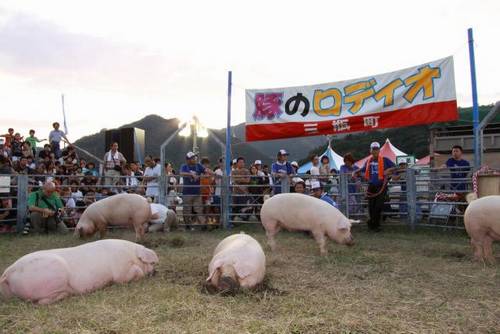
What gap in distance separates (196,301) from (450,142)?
9797mm

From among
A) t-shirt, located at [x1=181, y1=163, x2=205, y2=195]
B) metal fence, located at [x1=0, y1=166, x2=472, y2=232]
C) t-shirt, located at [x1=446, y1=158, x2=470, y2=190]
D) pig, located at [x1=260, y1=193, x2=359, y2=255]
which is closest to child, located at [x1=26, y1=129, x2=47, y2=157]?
metal fence, located at [x1=0, y1=166, x2=472, y2=232]

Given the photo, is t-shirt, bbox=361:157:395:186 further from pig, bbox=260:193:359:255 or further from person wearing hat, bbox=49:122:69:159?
person wearing hat, bbox=49:122:69:159

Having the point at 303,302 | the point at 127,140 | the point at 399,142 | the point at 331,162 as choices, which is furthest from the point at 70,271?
the point at 399,142

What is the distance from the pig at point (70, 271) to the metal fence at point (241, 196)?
474cm

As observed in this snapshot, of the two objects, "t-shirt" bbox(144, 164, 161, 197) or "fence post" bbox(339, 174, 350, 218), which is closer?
"fence post" bbox(339, 174, 350, 218)

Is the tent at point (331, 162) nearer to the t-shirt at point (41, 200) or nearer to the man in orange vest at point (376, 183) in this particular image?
the man in orange vest at point (376, 183)

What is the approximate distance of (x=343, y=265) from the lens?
548 centimetres

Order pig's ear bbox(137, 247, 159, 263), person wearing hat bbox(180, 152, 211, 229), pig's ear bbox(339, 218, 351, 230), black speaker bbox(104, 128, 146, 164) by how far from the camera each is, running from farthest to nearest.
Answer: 1. black speaker bbox(104, 128, 146, 164)
2. person wearing hat bbox(180, 152, 211, 229)
3. pig's ear bbox(339, 218, 351, 230)
4. pig's ear bbox(137, 247, 159, 263)

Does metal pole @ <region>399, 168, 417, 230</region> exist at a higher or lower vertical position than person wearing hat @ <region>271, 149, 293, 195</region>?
lower

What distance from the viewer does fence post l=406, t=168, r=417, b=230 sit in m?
9.10

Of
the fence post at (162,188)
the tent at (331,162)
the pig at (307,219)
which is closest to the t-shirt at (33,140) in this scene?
the fence post at (162,188)

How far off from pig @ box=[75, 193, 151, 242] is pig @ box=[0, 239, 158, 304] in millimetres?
2862

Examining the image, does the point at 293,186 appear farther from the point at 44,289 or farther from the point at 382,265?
the point at 44,289

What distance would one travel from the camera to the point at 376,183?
29.2ft
